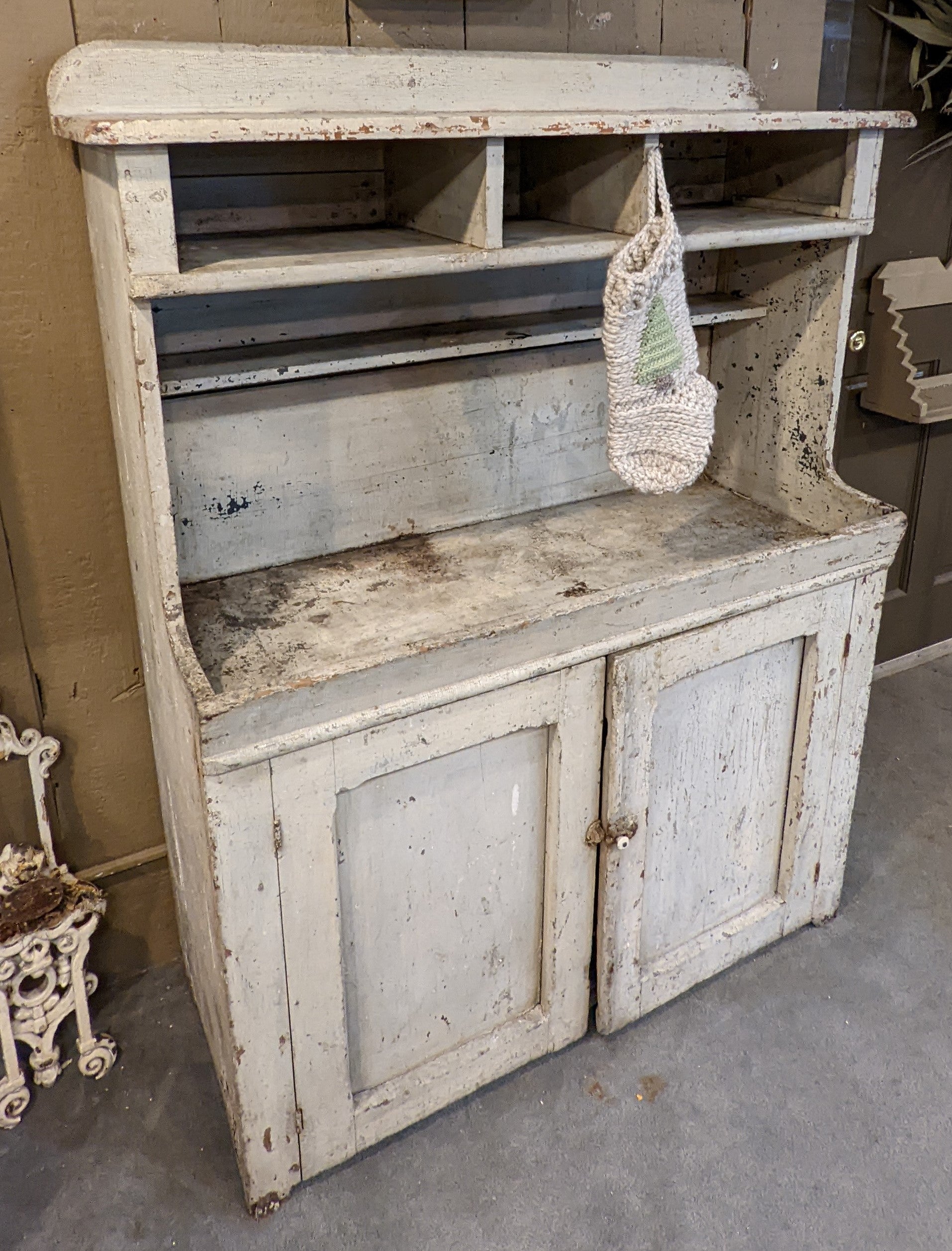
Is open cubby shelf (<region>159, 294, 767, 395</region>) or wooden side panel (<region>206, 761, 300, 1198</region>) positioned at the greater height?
open cubby shelf (<region>159, 294, 767, 395</region>)

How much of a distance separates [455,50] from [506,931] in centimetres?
139

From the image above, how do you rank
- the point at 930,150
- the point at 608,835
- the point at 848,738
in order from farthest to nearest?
the point at 930,150 < the point at 848,738 < the point at 608,835

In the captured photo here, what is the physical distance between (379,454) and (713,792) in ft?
2.75

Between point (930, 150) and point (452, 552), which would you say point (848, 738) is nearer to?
point (452, 552)

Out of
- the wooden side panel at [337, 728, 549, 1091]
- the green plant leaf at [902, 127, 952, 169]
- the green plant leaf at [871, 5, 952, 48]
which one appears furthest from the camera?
the green plant leaf at [902, 127, 952, 169]

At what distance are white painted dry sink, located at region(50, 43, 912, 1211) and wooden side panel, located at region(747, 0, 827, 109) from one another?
0.12 m

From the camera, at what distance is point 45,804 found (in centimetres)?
186

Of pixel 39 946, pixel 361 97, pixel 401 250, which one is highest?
pixel 361 97

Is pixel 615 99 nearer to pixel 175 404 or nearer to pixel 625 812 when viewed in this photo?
pixel 175 404

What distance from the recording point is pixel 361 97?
155cm

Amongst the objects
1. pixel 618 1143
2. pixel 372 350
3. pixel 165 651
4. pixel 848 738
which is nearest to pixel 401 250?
pixel 372 350

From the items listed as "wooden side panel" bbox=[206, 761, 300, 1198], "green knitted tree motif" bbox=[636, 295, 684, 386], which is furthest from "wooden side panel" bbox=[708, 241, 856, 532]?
"wooden side panel" bbox=[206, 761, 300, 1198]

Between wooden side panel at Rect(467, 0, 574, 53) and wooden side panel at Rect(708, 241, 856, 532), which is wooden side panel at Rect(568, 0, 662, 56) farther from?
wooden side panel at Rect(708, 241, 856, 532)

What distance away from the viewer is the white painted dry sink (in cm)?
143
